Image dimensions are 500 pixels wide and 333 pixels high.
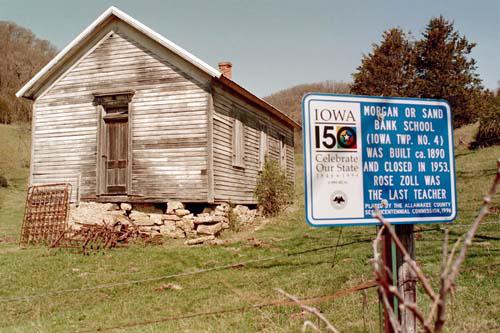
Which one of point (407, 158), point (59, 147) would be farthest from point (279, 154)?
point (407, 158)

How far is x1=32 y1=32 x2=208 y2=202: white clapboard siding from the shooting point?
14.1 meters

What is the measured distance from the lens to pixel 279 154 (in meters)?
21.4

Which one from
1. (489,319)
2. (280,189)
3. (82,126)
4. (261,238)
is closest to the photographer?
(489,319)

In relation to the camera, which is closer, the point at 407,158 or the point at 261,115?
the point at 407,158

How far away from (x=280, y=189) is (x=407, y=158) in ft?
49.7

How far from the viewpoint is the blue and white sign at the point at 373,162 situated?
2.72 meters

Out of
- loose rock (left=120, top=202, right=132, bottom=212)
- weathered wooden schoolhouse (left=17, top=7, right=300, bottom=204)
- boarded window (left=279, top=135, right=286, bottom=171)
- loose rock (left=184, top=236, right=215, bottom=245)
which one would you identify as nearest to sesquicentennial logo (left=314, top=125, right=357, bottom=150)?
loose rock (left=184, top=236, right=215, bottom=245)

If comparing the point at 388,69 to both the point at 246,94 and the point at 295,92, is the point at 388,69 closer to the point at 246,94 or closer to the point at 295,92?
the point at 295,92

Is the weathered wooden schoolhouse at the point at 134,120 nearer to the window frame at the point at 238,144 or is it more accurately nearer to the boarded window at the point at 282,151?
the window frame at the point at 238,144

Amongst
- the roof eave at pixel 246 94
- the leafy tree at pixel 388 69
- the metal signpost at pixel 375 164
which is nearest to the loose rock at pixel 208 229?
the roof eave at pixel 246 94

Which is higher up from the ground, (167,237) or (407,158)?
(407,158)

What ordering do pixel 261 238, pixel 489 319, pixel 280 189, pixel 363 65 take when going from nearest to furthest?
pixel 489 319 → pixel 261 238 → pixel 280 189 → pixel 363 65

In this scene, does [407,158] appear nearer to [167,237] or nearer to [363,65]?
[167,237]

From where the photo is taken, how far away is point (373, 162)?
2.82 metres
